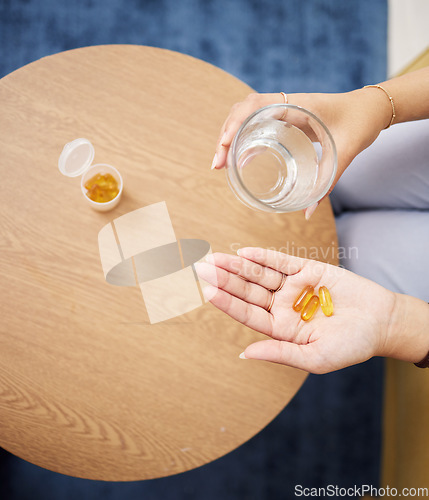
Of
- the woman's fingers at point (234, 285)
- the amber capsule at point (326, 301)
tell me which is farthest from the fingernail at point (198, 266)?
the amber capsule at point (326, 301)

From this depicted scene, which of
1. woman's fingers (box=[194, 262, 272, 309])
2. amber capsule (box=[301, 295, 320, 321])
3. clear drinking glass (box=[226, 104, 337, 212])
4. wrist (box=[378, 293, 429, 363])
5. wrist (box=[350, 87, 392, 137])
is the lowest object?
wrist (box=[378, 293, 429, 363])

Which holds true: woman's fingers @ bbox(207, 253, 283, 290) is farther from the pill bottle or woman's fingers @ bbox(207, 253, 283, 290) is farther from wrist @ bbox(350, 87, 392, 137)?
wrist @ bbox(350, 87, 392, 137)

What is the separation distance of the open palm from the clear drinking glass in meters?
0.13

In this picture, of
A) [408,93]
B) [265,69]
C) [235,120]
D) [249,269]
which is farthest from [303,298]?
[265,69]

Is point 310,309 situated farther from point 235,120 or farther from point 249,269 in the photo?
point 235,120

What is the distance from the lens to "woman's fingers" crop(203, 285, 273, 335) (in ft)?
2.50

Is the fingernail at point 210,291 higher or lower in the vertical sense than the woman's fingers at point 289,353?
higher

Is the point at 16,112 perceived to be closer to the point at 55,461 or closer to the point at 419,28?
the point at 55,461

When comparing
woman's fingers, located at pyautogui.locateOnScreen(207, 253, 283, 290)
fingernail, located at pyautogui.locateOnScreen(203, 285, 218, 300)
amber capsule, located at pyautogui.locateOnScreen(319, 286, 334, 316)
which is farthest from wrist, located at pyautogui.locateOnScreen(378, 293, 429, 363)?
fingernail, located at pyautogui.locateOnScreen(203, 285, 218, 300)

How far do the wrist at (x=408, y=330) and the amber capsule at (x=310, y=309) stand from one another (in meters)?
0.15

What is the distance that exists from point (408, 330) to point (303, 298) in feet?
0.74

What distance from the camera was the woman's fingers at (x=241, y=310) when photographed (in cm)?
76

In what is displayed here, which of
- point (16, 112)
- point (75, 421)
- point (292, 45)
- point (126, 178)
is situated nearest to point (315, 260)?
point (126, 178)

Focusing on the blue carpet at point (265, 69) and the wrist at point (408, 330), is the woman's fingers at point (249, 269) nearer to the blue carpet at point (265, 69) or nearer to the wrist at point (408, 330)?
the wrist at point (408, 330)
